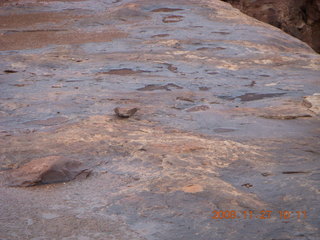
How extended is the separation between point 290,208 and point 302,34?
8.54m

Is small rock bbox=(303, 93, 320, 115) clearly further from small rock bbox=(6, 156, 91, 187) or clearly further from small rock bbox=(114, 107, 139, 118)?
small rock bbox=(6, 156, 91, 187)

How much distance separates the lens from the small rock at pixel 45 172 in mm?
2184

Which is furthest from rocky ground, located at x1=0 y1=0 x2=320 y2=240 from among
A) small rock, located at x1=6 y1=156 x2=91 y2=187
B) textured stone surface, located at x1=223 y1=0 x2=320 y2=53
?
textured stone surface, located at x1=223 y1=0 x2=320 y2=53

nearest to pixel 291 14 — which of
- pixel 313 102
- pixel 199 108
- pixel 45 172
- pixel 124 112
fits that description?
pixel 313 102

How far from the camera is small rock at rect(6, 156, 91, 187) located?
2.18 meters

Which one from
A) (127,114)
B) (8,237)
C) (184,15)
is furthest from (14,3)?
(8,237)

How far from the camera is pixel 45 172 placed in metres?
2.20

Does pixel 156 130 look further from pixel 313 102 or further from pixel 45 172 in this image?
pixel 313 102

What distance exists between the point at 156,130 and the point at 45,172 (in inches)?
35.6

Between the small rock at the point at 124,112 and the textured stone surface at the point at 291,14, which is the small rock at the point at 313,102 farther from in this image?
the textured stone surface at the point at 291,14

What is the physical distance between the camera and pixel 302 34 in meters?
9.88

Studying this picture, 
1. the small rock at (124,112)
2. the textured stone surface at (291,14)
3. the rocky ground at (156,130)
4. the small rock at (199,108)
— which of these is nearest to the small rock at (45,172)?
the rocky ground at (156,130)

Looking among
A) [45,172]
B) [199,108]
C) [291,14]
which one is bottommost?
[291,14]

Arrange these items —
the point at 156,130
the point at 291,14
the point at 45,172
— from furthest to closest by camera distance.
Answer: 1. the point at 291,14
2. the point at 156,130
3. the point at 45,172
